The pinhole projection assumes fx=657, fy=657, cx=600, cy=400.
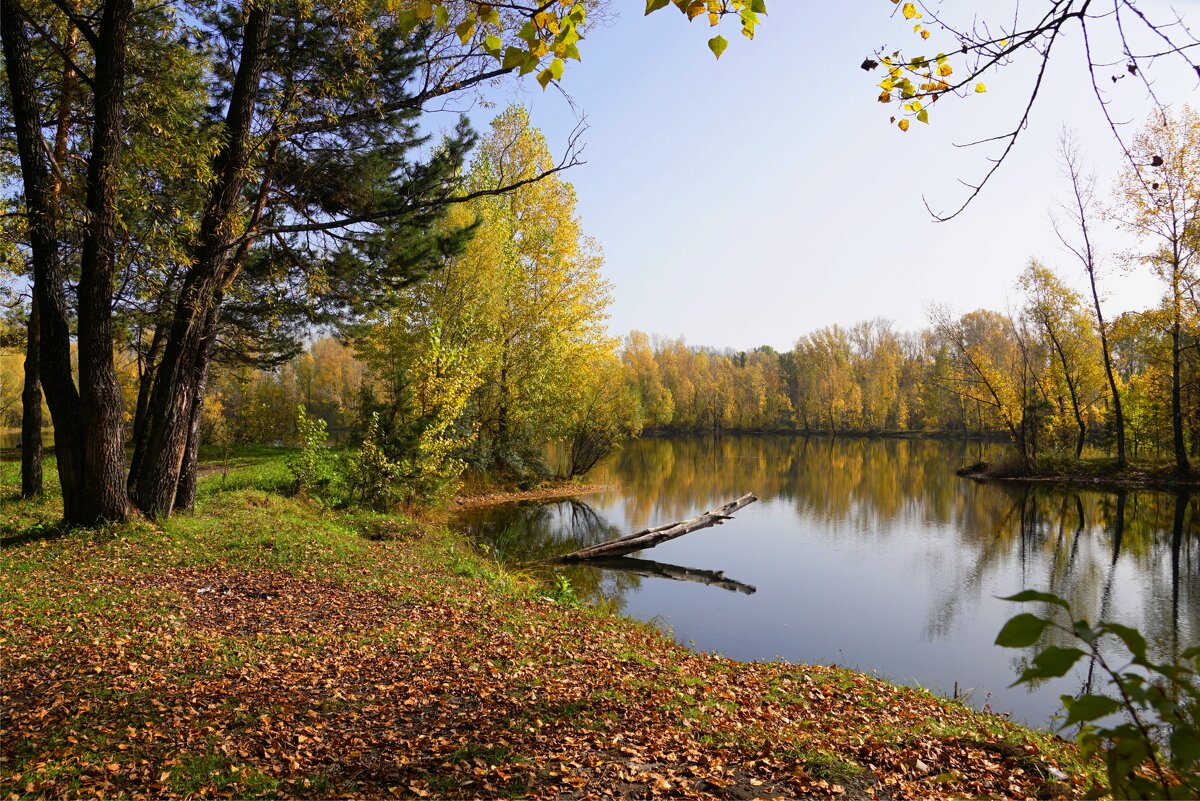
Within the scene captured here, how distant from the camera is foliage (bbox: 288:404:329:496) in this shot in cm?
1350

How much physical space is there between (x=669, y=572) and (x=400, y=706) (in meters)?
8.62

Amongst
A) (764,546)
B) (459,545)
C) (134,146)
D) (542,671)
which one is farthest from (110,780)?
(764,546)

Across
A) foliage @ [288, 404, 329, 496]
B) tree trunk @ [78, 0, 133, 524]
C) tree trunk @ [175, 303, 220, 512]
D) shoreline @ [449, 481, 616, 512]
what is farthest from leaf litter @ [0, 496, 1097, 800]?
shoreline @ [449, 481, 616, 512]

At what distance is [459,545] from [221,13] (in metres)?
9.61

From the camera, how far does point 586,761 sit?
3.84 m

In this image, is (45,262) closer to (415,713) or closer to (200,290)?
(200,290)

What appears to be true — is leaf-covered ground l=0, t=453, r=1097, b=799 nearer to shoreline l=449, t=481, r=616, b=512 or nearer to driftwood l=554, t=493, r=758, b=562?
driftwood l=554, t=493, r=758, b=562

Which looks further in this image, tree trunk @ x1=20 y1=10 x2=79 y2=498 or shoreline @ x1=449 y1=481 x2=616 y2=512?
shoreline @ x1=449 y1=481 x2=616 y2=512

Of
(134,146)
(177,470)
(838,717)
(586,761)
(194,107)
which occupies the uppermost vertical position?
(194,107)

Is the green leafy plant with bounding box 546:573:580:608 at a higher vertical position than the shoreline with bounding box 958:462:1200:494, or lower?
lower

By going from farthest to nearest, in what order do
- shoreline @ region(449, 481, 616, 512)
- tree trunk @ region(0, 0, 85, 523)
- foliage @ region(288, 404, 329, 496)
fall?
shoreline @ region(449, 481, 616, 512), foliage @ region(288, 404, 329, 496), tree trunk @ region(0, 0, 85, 523)

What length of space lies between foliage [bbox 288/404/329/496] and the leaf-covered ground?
535cm

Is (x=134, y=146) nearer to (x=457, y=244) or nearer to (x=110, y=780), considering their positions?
(x=457, y=244)

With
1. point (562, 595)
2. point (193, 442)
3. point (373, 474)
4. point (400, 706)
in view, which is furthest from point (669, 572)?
point (400, 706)
